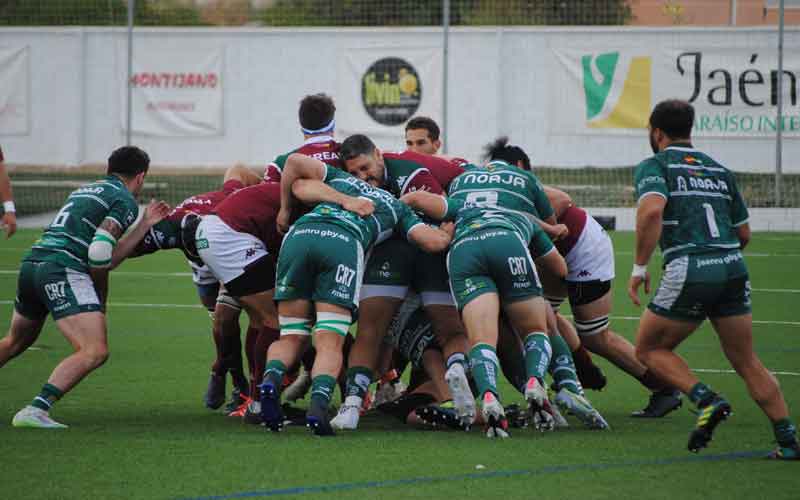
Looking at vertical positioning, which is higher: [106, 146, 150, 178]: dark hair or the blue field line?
[106, 146, 150, 178]: dark hair

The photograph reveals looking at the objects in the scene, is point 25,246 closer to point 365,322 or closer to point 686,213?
point 365,322

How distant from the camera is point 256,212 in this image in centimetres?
848

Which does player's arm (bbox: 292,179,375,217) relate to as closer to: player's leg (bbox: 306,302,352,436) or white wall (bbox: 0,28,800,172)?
player's leg (bbox: 306,302,352,436)

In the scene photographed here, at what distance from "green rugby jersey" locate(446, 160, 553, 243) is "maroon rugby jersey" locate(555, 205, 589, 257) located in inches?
20.8

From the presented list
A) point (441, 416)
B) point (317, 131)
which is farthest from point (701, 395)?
point (317, 131)

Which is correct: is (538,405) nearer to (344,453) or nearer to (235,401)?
(344,453)

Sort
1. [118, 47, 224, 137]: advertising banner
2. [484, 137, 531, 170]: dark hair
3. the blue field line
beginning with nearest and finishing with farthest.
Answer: the blue field line
[484, 137, 531, 170]: dark hair
[118, 47, 224, 137]: advertising banner

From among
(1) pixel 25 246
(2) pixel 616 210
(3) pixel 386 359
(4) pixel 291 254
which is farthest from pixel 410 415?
(2) pixel 616 210

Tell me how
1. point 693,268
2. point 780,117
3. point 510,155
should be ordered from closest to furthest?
point 693,268 → point 510,155 → point 780,117

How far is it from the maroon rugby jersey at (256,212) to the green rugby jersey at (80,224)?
641mm

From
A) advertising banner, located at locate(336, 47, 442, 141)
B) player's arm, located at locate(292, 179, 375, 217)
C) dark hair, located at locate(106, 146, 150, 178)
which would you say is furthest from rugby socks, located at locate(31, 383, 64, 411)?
advertising banner, located at locate(336, 47, 442, 141)

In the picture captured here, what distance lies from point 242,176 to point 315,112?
124 cm

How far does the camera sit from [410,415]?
318 inches

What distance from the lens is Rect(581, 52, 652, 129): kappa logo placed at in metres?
22.6
